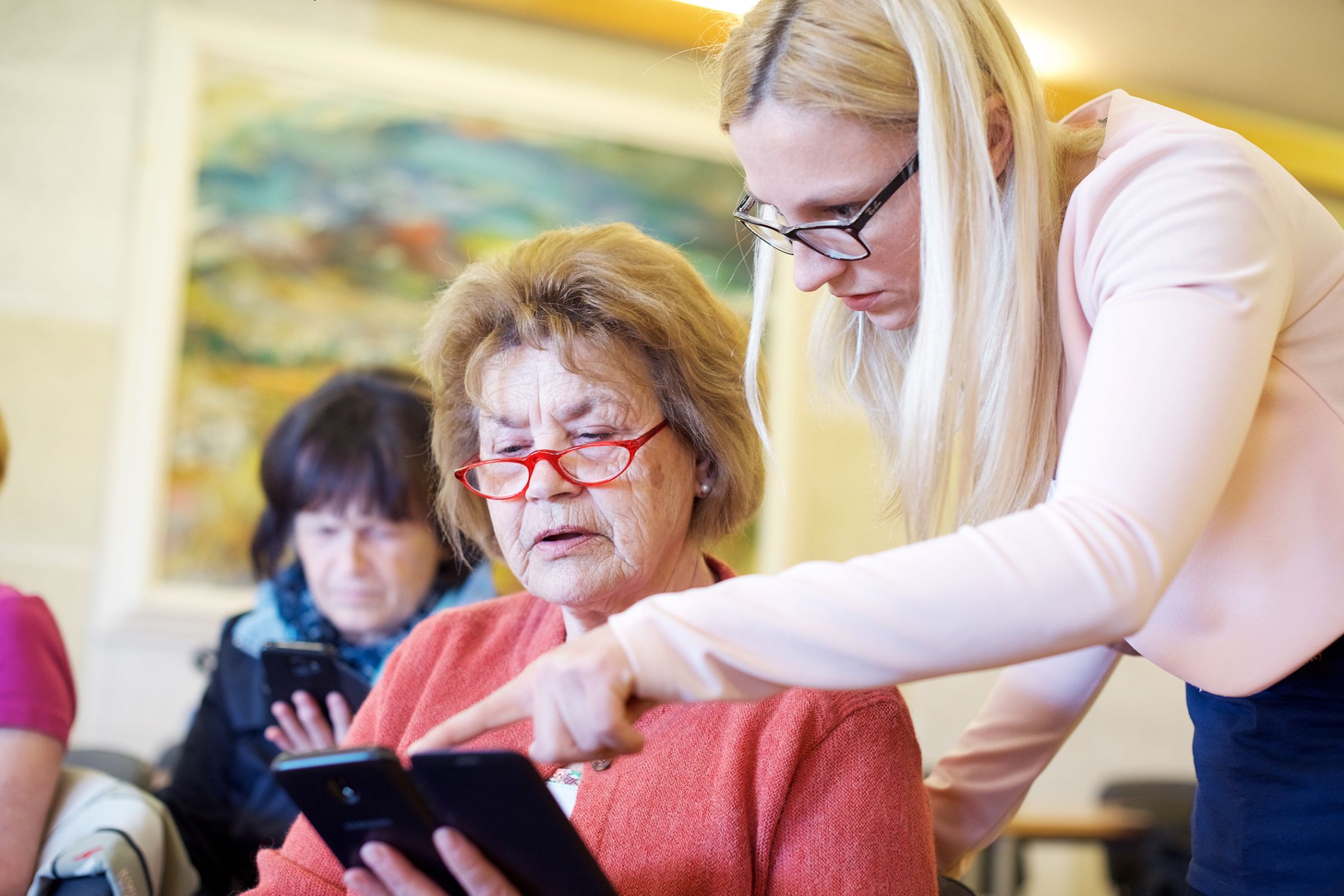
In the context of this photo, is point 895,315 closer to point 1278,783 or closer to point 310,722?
point 1278,783

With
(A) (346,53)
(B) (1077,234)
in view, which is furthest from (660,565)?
(A) (346,53)

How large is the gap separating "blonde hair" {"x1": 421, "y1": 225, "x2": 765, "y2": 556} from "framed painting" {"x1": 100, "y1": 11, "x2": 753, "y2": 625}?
1.67 m

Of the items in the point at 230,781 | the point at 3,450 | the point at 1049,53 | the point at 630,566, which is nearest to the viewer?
the point at 630,566

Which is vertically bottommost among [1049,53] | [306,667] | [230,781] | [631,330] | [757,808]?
[230,781]

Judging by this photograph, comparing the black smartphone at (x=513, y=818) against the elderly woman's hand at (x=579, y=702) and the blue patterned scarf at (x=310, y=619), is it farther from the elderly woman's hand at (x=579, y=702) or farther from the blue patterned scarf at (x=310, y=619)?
the blue patterned scarf at (x=310, y=619)

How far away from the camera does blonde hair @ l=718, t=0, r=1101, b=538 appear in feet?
3.31

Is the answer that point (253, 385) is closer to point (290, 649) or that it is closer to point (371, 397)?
point (371, 397)

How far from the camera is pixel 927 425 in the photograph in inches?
40.8

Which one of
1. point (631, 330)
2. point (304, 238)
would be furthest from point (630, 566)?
point (304, 238)

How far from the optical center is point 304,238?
3373 millimetres

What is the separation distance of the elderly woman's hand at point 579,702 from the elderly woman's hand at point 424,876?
25cm

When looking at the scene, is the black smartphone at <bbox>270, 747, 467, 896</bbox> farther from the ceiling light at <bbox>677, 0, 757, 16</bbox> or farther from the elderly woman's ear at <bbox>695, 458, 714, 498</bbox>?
the ceiling light at <bbox>677, 0, 757, 16</bbox>

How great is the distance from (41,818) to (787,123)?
50.9 inches

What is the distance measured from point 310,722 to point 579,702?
50.6 inches
